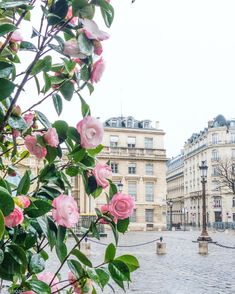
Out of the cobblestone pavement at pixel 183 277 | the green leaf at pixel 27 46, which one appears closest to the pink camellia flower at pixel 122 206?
the green leaf at pixel 27 46

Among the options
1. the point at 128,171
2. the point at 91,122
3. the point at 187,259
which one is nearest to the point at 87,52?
the point at 91,122

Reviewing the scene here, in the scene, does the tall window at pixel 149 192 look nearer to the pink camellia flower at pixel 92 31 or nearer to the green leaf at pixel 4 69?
the pink camellia flower at pixel 92 31

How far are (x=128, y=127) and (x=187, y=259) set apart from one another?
46.5 m

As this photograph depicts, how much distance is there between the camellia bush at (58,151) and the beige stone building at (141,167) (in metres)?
54.1

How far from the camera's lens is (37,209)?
1.53 metres

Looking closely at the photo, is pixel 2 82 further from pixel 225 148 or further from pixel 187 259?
pixel 225 148

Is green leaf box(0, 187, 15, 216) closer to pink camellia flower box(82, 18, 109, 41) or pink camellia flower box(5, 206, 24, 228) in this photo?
pink camellia flower box(5, 206, 24, 228)

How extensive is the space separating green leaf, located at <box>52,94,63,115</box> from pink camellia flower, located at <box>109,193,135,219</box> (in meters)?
0.45

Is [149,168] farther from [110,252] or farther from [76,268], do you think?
[110,252]

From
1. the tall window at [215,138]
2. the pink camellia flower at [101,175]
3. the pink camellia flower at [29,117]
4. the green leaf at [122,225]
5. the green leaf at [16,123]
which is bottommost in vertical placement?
the green leaf at [122,225]

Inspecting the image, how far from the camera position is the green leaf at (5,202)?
48.0 inches

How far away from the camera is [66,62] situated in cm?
190

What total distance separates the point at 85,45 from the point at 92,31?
2.2 inches

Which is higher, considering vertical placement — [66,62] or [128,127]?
[128,127]
